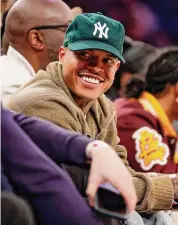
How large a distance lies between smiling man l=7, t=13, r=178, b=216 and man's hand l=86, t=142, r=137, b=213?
0.59 meters

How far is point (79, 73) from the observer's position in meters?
2.18

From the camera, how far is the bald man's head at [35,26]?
3.29 m

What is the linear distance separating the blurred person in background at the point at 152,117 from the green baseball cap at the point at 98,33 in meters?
0.89

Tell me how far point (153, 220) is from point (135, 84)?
1.38 m

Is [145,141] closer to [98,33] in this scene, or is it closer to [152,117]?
[152,117]

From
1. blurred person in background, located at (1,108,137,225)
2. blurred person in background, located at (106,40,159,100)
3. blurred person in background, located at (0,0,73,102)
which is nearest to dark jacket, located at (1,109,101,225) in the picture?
blurred person in background, located at (1,108,137,225)

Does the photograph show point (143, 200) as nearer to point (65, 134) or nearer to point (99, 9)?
point (65, 134)

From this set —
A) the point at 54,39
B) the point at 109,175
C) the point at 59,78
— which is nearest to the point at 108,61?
the point at 59,78

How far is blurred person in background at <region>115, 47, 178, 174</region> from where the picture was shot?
2.91 m

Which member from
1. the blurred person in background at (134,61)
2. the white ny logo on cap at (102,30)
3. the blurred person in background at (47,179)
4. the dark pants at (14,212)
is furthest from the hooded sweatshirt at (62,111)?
the blurred person in background at (134,61)

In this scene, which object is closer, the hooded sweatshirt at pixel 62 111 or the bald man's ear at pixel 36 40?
the hooded sweatshirt at pixel 62 111

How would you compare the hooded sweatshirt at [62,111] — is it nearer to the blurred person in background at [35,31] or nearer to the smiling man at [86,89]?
the smiling man at [86,89]

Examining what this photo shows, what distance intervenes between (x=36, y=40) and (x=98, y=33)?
130cm

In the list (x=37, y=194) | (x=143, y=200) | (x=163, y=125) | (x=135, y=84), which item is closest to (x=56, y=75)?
(x=143, y=200)
